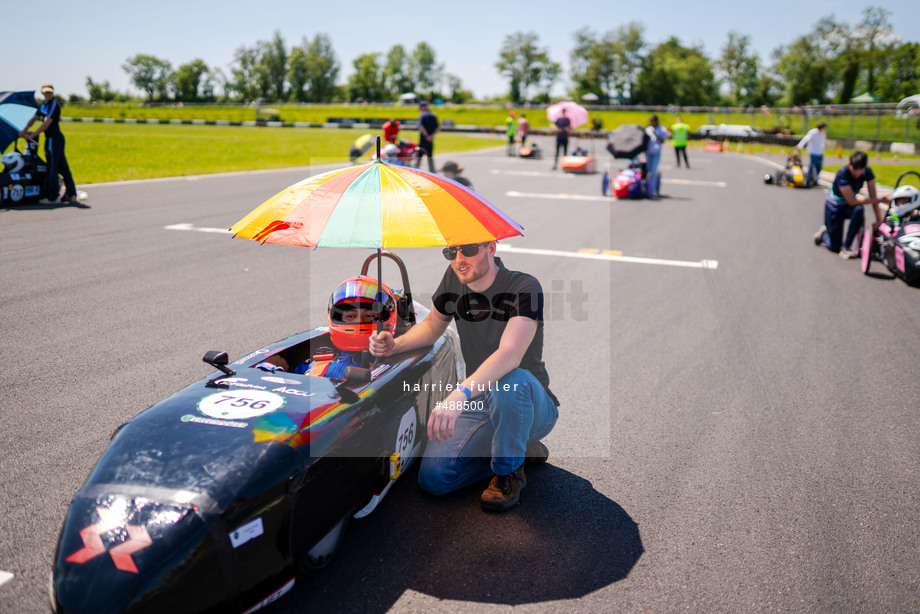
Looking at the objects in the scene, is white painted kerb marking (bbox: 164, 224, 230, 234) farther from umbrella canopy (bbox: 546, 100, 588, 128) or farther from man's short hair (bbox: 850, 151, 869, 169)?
umbrella canopy (bbox: 546, 100, 588, 128)

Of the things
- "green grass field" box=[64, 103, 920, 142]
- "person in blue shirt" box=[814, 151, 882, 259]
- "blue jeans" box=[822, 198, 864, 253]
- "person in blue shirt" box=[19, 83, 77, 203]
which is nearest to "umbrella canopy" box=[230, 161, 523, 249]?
"person in blue shirt" box=[814, 151, 882, 259]

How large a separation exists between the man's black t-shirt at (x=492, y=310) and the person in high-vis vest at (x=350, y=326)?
359mm

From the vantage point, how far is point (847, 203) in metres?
9.25

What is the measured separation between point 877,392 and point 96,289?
7235 mm

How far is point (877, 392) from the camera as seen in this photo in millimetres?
4727

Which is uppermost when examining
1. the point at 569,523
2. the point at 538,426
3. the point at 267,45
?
the point at 267,45

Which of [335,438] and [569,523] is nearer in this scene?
[335,438]

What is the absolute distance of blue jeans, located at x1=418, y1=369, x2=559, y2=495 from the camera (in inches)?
122

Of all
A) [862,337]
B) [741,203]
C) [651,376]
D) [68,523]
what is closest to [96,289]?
[68,523]

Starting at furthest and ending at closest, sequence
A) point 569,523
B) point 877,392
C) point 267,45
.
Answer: point 267,45, point 877,392, point 569,523

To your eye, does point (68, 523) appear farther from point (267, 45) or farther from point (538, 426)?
point (267, 45)

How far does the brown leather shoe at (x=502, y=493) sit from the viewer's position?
3145mm

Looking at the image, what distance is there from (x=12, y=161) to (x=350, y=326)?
1055 centimetres

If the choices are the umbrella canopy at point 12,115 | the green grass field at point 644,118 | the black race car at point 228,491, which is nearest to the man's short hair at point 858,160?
the black race car at point 228,491
